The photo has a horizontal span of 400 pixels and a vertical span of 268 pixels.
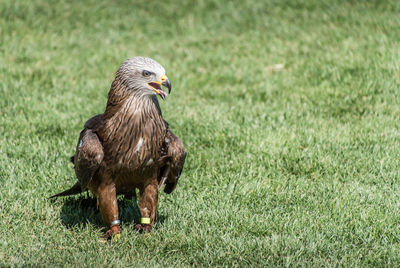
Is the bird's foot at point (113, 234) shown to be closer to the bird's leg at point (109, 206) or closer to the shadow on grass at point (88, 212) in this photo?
the bird's leg at point (109, 206)

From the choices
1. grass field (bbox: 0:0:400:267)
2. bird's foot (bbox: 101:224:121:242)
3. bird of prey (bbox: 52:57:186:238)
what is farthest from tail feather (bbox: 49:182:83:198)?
bird's foot (bbox: 101:224:121:242)

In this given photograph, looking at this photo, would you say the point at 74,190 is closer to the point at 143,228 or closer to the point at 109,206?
the point at 109,206

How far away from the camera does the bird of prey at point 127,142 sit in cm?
455

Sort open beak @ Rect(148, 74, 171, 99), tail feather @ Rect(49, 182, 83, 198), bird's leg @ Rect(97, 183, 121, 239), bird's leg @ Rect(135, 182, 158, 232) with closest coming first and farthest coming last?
open beak @ Rect(148, 74, 171, 99) → bird's leg @ Rect(97, 183, 121, 239) → bird's leg @ Rect(135, 182, 158, 232) → tail feather @ Rect(49, 182, 83, 198)

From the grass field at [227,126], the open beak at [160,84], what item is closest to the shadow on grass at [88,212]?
the grass field at [227,126]

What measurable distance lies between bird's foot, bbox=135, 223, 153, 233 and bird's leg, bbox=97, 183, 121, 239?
0.23 m

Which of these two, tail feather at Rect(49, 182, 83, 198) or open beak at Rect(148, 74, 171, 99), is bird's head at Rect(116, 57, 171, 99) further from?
tail feather at Rect(49, 182, 83, 198)

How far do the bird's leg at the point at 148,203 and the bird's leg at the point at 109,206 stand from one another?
244 mm

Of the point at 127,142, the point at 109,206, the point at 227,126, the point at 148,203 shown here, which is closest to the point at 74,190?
the point at 109,206

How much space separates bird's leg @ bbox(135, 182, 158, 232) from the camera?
481 cm

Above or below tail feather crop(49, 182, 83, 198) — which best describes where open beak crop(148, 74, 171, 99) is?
above

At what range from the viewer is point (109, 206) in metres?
4.70

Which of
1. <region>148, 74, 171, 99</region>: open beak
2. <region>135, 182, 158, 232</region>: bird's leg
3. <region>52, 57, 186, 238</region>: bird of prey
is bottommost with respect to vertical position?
<region>135, 182, 158, 232</region>: bird's leg

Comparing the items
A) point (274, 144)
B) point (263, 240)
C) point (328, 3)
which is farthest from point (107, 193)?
point (328, 3)
